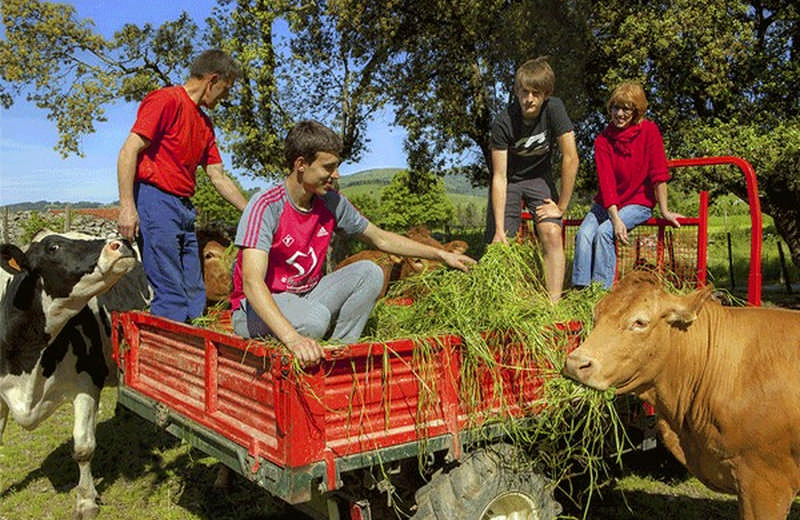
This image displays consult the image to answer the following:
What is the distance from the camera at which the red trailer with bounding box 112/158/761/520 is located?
2598mm

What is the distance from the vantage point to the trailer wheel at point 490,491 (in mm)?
2932

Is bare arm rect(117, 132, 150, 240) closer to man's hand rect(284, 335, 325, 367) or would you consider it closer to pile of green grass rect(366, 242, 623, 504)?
pile of green grass rect(366, 242, 623, 504)

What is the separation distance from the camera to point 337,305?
331cm

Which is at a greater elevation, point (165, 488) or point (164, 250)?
point (164, 250)

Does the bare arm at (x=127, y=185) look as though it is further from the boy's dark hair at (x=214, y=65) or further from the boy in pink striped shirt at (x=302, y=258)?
the boy in pink striped shirt at (x=302, y=258)

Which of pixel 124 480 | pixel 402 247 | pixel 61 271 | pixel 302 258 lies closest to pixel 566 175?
pixel 402 247

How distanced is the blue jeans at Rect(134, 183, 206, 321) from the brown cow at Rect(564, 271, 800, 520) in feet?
8.59

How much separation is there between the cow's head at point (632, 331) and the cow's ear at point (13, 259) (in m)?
3.44

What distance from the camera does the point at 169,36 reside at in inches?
753

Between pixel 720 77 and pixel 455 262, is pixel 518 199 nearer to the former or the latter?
pixel 455 262

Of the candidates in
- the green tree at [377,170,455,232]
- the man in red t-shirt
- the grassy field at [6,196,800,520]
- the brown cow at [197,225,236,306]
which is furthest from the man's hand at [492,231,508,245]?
the green tree at [377,170,455,232]

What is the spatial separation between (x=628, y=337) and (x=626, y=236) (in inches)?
58.3

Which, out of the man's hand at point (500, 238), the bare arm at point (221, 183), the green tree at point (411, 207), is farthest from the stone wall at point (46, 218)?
the green tree at point (411, 207)

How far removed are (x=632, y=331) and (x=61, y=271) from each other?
3.43 metres
